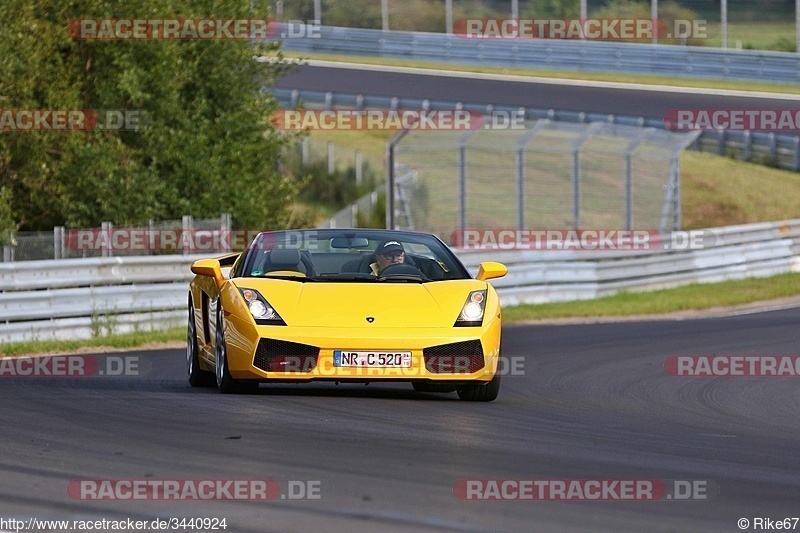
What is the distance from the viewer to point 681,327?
18812mm

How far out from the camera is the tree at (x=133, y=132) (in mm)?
23016

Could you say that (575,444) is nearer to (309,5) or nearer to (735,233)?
(735,233)

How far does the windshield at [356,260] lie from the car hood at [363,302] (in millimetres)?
184

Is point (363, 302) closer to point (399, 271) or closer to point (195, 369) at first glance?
point (399, 271)

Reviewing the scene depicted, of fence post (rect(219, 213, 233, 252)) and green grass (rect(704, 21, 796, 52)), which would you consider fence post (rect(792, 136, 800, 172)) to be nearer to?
green grass (rect(704, 21, 796, 52))

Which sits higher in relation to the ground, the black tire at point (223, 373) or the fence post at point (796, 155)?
the black tire at point (223, 373)

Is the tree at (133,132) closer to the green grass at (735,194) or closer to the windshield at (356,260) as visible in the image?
the windshield at (356,260)

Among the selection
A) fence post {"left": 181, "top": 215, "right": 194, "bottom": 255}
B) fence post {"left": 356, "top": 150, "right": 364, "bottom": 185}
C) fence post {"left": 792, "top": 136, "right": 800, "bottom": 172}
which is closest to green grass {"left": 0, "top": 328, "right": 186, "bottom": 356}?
fence post {"left": 181, "top": 215, "right": 194, "bottom": 255}

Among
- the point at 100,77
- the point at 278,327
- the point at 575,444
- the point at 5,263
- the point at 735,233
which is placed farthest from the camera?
the point at 735,233

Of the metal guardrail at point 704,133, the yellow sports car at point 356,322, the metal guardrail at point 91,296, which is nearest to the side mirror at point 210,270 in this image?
the yellow sports car at point 356,322

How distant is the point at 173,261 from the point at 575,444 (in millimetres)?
11321

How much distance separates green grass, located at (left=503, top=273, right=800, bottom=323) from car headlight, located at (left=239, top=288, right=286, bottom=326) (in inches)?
451

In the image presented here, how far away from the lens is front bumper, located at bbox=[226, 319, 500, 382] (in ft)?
31.7

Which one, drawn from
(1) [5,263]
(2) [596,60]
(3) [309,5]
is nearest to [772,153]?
(2) [596,60]
